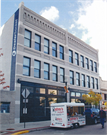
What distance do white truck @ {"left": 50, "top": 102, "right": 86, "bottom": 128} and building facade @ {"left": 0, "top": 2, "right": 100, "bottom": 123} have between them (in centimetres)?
318

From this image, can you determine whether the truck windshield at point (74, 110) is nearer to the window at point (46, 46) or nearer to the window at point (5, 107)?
the window at point (5, 107)

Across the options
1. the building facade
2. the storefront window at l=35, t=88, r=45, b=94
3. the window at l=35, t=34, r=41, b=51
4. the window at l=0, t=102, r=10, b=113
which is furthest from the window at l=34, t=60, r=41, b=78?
the window at l=0, t=102, r=10, b=113

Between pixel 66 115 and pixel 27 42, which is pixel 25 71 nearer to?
pixel 27 42

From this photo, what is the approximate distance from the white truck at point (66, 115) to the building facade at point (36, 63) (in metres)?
3.18

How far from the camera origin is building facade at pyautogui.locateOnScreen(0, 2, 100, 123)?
61.5ft

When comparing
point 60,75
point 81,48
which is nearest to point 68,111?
point 60,75

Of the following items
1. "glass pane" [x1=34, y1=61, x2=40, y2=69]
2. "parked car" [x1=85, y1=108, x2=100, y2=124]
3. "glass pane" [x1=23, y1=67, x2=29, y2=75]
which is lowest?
"parked car" [x1=85, y1=108, x2=100, y2=124]

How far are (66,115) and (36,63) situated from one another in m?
9.50

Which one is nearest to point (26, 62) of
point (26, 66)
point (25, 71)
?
point (26, 66)

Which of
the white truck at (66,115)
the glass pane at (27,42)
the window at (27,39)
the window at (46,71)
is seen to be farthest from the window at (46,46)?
the white truck at (66,115)

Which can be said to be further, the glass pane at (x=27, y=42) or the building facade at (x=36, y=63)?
the glass pane at (x=27, y=42)

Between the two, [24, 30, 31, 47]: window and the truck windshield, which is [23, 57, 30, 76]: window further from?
the truck windshield

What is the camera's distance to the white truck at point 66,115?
13.6 m

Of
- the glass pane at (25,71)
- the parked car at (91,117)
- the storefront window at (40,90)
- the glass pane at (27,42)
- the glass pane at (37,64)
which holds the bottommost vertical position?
the parked car at (91,117)
